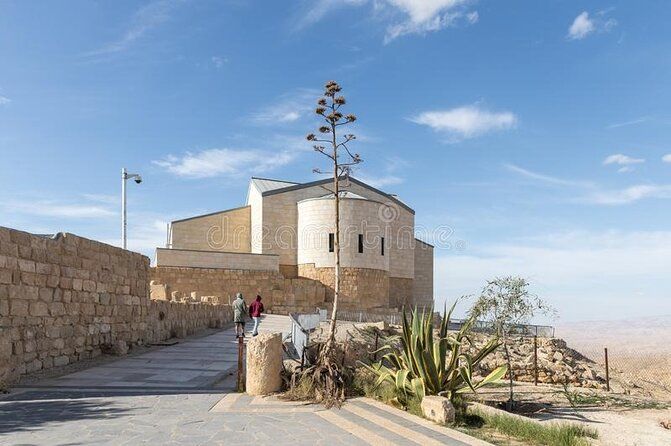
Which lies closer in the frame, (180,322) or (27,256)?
(27,256)

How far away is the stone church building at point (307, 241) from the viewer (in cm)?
3609

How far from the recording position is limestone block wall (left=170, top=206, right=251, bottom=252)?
128 ft

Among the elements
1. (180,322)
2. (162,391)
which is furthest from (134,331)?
(162,391)

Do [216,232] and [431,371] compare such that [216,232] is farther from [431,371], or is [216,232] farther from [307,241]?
[431,371]

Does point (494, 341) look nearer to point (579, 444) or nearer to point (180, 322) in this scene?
point (579, 444)

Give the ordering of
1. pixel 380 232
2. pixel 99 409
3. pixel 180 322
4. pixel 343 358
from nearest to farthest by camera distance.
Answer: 1. pixel 99 409
2. pixel 343 358
3. pixel 180 322
4. pixel 380 232

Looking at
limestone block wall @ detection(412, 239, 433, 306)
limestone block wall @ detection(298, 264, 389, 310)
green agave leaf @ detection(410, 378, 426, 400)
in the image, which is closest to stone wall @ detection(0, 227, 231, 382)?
green agave leaf @ detection(410, 378, 426, 400)

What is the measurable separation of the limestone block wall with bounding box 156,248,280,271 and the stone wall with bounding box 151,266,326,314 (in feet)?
1.10

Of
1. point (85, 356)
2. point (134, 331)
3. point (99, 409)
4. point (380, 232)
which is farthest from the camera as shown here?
point (380, 232)

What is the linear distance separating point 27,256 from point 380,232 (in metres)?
30.2

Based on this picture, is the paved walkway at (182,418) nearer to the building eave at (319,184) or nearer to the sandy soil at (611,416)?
the sandy soil at (611,416)

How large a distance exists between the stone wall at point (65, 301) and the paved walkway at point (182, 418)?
2.97ft

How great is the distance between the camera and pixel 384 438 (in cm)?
592

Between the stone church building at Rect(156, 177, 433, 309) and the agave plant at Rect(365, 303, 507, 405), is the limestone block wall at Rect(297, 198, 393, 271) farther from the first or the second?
the agave plant at Rect(365, 303, 507, 405)
